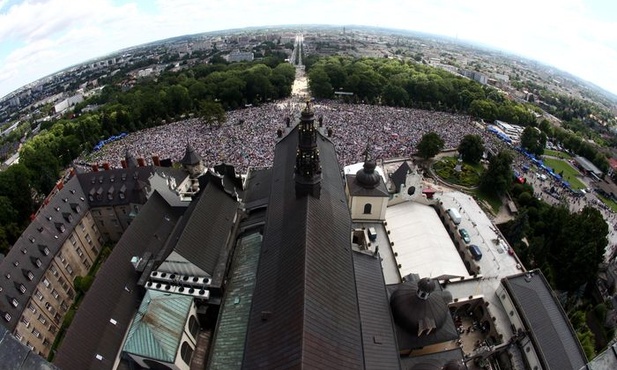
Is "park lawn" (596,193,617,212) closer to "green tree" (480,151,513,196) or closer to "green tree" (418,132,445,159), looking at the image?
"green tree" (480,151,513,196)

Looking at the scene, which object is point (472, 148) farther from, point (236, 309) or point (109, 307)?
point (109, 307)

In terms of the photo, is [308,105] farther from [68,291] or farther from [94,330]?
[68,291]

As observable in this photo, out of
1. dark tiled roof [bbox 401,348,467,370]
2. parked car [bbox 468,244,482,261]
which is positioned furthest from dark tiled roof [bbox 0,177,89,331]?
parked car [bbox 468,244,482,261]

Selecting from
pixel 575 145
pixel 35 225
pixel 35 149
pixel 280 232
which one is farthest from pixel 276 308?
pixel 575 145

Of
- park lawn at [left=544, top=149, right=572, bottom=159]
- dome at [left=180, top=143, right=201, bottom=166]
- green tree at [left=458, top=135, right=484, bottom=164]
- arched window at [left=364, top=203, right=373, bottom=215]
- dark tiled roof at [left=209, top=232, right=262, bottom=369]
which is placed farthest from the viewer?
park lawn at [left=544, top=149, right=572, bottom=159]

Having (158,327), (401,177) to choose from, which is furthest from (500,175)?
(158,327)
